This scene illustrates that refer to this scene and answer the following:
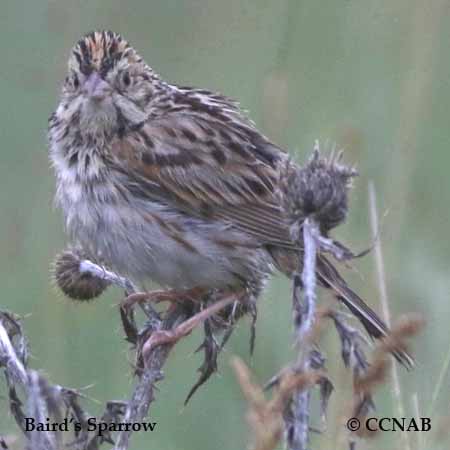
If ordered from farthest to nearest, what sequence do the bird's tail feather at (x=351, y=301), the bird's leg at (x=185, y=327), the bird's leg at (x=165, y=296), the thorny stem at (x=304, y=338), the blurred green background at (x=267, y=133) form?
the blurred green background at (x=267, y=133), the bird's tail feather at (x=351, y=301), the bird's leg at (x=165, y=296), the bird's leg at (x=185, y=327), the thorny stem at (x=304, y=338)

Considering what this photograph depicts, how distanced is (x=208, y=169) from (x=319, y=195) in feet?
5.43

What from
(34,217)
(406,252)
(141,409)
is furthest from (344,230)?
(141,409)

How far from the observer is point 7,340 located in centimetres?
333

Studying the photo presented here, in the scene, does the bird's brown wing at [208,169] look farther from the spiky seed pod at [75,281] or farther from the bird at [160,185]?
the spiky seed pod at [75,281]

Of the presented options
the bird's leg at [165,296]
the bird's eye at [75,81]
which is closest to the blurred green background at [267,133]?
the bird's leg at [165,296]

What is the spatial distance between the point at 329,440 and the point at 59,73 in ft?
9.93

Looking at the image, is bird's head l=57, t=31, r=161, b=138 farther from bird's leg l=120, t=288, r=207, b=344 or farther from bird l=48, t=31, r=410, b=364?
bird's leg l=120, t=288, r=207, b=344

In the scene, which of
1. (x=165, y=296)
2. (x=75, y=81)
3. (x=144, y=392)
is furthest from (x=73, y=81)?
(x=144, y=392)

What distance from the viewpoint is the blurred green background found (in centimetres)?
492

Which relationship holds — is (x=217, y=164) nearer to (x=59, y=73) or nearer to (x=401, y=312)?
(x=401, y=312)

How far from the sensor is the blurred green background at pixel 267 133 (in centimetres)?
492

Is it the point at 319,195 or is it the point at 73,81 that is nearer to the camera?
the point at 319,195

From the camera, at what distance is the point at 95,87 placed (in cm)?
445

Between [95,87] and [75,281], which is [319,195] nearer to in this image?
[75,281]
